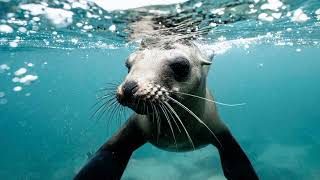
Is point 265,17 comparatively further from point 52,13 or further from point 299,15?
point 52,13

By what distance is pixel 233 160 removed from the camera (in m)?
4.56

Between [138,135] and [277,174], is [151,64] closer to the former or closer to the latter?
[138,135]

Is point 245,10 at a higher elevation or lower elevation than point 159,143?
higher

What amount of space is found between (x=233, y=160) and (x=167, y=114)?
1.55 m

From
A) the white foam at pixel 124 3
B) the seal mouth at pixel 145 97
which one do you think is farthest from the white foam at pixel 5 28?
the seal mouth at pixel 145 97

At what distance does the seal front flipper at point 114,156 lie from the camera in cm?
434

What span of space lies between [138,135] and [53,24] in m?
9.13

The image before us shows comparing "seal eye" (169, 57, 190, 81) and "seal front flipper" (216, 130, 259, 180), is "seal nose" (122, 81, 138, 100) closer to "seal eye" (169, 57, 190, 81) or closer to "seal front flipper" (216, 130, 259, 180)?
"seal eye" (169, 57, 190, 81)

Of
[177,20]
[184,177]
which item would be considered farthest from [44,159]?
[177,20]

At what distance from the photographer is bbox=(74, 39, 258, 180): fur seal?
330 cm

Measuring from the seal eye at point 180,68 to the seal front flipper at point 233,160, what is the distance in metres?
1.28

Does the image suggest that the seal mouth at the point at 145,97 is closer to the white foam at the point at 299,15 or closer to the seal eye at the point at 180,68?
the seal eye at the point at 180,68

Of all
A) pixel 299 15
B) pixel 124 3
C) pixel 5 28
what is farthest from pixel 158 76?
pixel 5 28

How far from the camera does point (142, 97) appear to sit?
123 inches
